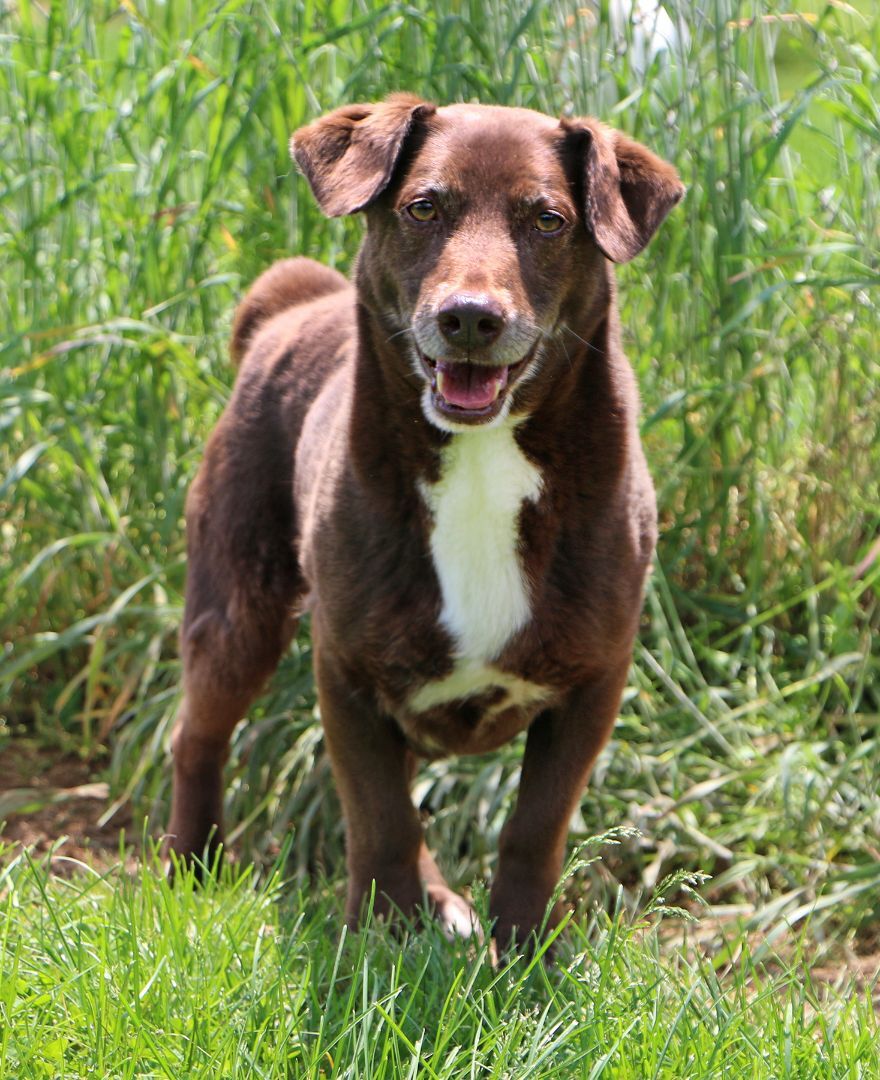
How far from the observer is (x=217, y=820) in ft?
12.4

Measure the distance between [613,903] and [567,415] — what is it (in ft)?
4.81

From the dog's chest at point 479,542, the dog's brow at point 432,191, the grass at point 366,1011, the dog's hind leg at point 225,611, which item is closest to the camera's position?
the grass at point 366,1011

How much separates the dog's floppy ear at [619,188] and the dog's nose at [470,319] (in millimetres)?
306

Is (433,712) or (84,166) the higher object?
(84,166)

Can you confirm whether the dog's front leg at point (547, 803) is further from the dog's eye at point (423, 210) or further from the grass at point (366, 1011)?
the dog's eye at point (423, 210)

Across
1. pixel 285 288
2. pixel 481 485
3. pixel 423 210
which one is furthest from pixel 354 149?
pixel 285 288

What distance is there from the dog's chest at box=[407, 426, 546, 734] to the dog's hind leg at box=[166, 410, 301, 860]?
787 millimetres

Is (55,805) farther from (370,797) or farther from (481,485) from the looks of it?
(481,485)

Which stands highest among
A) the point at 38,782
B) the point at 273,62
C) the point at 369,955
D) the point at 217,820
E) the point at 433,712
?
the point at 273,62

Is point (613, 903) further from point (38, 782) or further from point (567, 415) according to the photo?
point (38, 782)

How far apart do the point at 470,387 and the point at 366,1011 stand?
3.67 feet

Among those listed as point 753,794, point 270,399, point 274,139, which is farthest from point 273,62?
point 753,794

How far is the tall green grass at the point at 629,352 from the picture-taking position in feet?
12.7

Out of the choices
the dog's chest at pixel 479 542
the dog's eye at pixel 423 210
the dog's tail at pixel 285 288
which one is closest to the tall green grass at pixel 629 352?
the dog's tail at pixel 285 288
